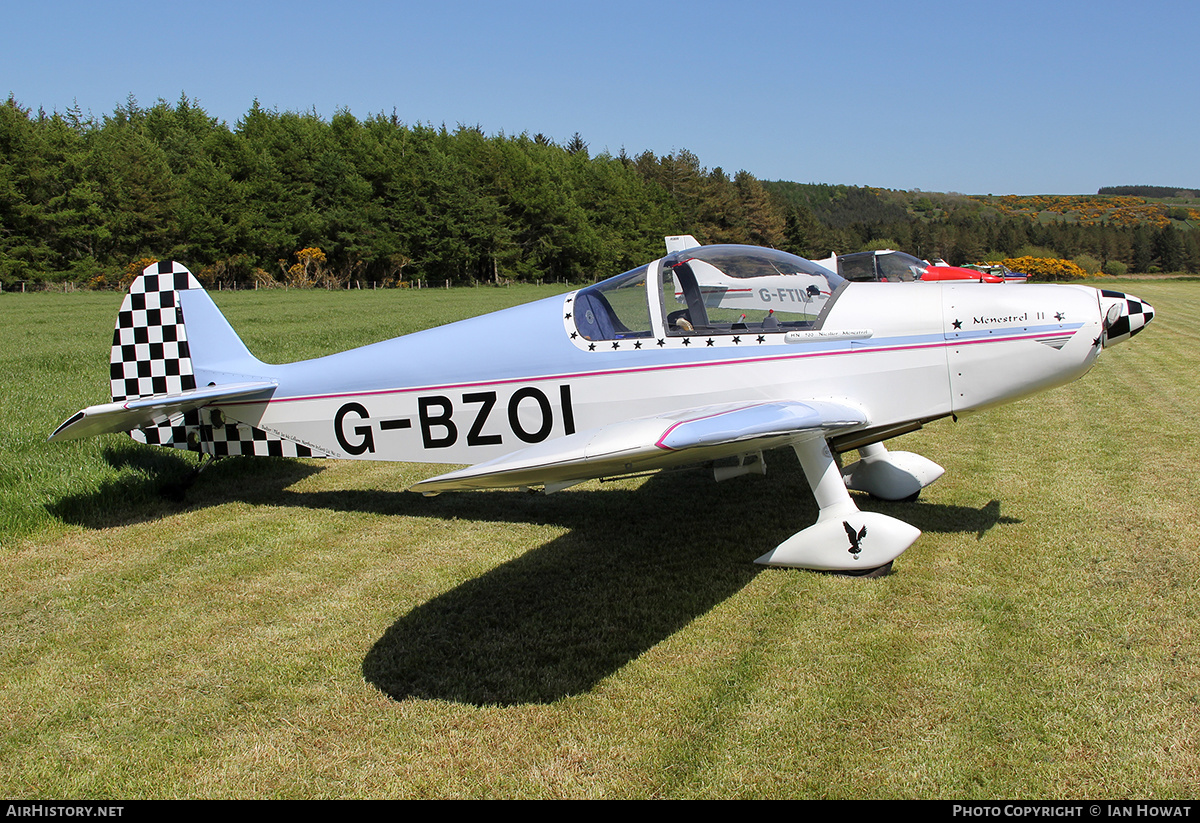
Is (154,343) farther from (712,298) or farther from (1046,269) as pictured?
(1046,269)

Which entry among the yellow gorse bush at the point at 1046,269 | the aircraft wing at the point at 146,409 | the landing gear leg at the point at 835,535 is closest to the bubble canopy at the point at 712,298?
the landing gear leg at the point at 835,535

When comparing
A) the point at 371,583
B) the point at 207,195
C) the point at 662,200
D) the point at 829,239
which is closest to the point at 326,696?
the point at 371,583

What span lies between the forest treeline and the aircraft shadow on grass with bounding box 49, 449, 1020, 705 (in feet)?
191

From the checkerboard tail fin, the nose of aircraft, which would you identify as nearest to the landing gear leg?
the nose of aircraft

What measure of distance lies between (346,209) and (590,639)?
7035 cm

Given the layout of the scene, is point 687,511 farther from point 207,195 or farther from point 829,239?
point 829,239

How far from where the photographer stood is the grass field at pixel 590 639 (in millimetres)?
3061

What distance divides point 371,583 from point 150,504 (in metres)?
3.04

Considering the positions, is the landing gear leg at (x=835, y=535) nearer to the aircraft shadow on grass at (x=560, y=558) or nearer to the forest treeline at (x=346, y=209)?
the aircraft shadow on grass at (x=560, y=558)

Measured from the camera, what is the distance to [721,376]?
5207mm

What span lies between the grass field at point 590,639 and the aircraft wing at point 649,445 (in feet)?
3.08

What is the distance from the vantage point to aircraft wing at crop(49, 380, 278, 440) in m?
5.32

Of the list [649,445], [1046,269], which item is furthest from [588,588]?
[1046,269]

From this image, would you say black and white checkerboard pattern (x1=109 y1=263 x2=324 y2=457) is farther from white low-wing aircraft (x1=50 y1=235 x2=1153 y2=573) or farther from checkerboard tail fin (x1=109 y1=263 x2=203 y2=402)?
white low-wing aircraft (x1=50 y1=235 x2=1153 y2=573)
